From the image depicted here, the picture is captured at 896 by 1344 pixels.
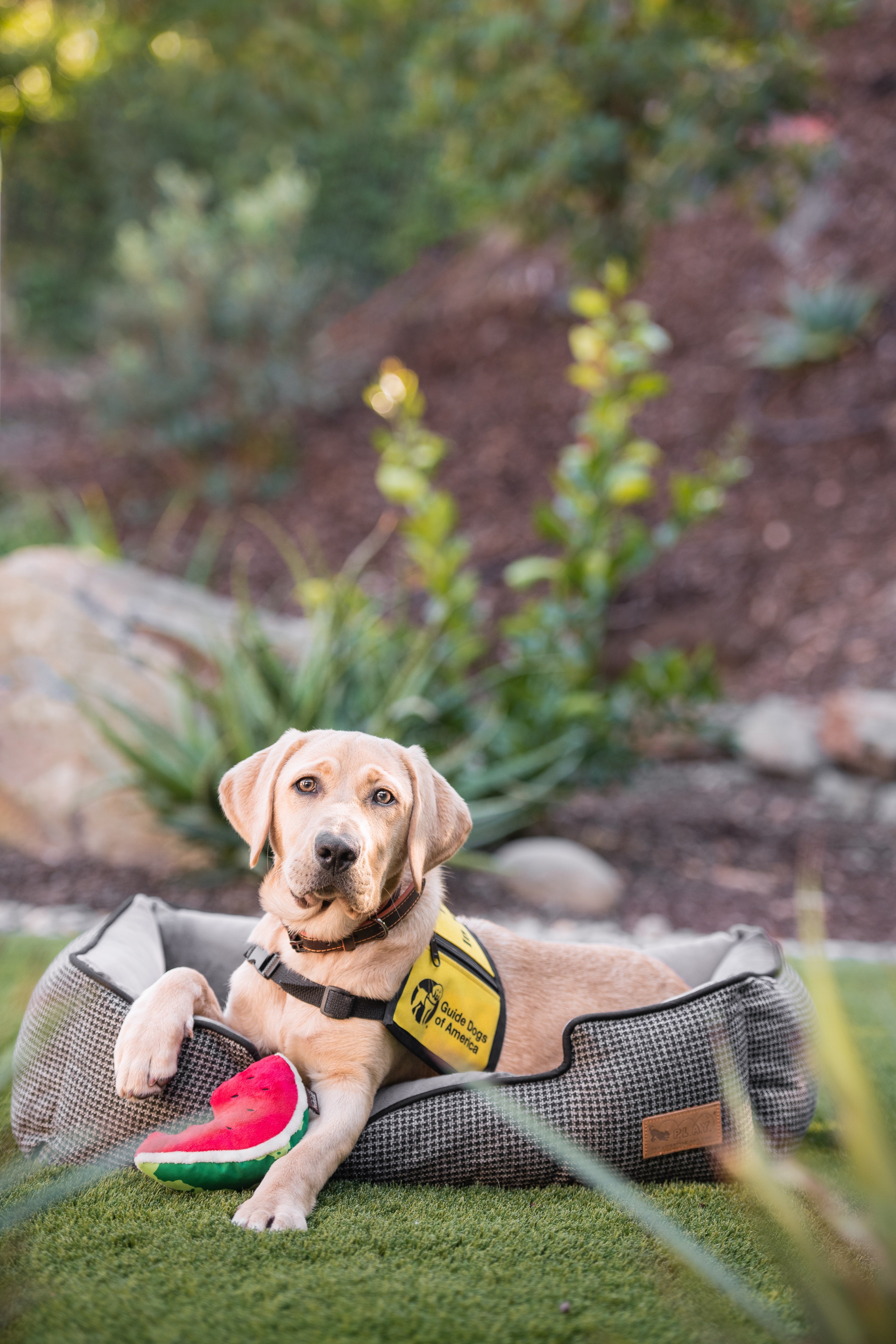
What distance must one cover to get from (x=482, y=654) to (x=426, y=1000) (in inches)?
128

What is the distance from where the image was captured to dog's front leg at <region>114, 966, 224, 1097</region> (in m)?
1.87

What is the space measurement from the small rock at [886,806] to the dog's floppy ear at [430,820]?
472 centimetres

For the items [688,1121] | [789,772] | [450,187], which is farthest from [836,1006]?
[450,187]

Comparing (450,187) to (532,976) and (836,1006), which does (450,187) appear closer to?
(532,976)

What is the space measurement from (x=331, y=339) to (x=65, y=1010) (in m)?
12.5

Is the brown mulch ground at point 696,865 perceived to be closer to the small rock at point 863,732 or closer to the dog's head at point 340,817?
the small rock at point 863,732

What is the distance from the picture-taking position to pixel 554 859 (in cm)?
462

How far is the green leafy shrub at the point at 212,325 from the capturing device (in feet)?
33.9

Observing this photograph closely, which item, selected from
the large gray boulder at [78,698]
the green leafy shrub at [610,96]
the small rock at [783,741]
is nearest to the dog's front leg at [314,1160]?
the large gray boulder at [78,698]

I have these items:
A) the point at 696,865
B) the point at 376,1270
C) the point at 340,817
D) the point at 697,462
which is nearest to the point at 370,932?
the point at 340,817

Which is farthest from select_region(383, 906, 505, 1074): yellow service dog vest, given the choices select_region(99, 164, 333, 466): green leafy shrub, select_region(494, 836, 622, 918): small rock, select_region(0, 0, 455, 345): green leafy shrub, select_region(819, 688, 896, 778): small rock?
select_region(0, 0, 455, 345): green leafy shrub

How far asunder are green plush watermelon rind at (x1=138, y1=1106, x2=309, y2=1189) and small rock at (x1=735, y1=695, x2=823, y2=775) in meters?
5.17

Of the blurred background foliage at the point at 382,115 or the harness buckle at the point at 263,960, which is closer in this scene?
the harness buckle at the point at 263,960

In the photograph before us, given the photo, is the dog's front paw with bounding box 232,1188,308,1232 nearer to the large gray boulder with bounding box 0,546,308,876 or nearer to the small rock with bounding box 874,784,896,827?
the large gray boulder with bounding box 0,546,308,876
